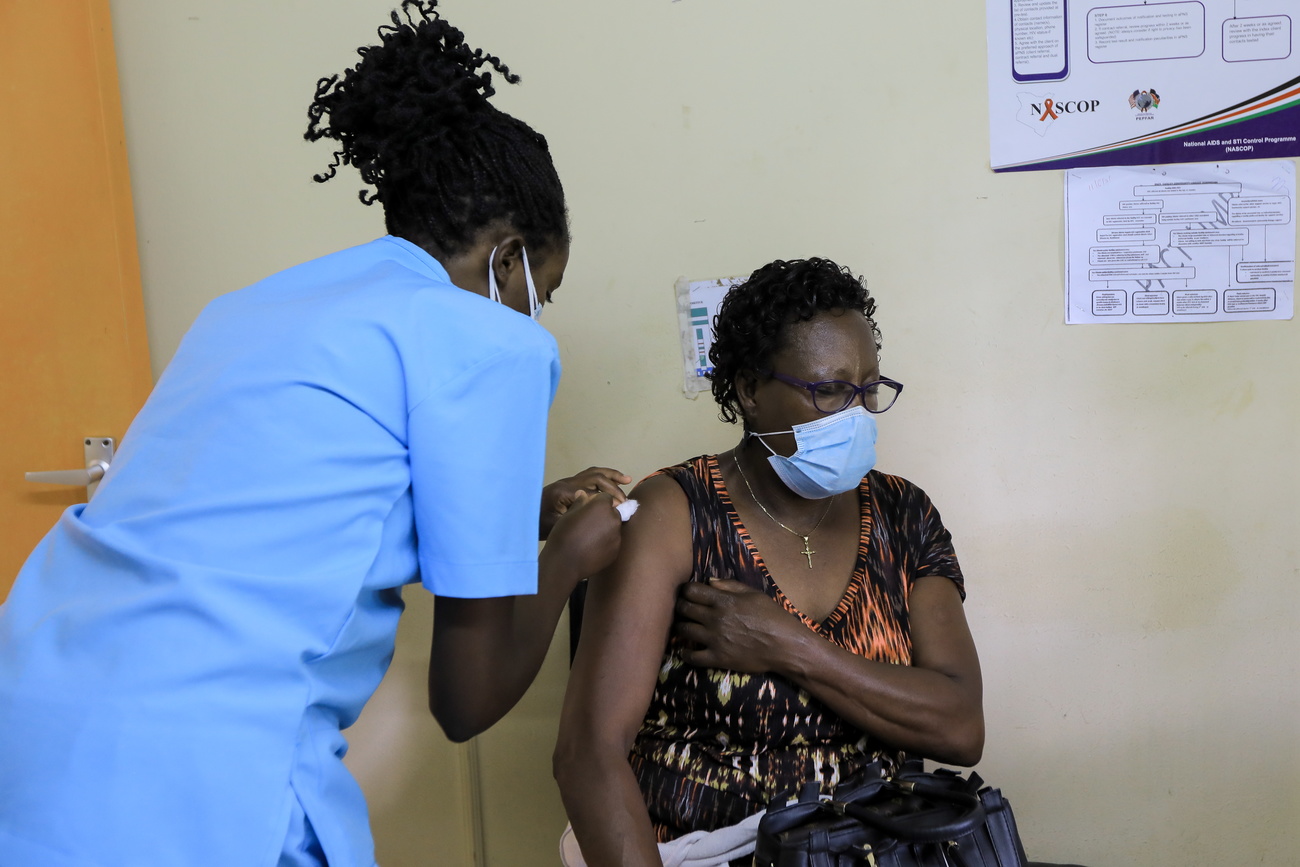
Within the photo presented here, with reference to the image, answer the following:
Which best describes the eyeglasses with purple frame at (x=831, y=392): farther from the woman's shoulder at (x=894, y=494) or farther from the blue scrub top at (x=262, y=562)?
the blue scrub top at (x=262, y=562)

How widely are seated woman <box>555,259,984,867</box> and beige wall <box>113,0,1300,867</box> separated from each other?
1.28ft

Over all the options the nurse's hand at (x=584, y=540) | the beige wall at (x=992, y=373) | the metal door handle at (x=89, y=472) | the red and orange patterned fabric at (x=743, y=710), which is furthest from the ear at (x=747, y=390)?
the metal door handle at (x=89, y=472)

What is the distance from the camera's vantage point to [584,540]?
4.00 ft

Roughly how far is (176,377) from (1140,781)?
213 cm

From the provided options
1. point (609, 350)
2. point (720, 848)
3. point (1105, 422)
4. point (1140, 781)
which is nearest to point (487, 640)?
point (720, 848)

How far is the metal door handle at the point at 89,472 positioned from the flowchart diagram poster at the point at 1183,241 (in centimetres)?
214

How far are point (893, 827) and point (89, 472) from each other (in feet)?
5.82

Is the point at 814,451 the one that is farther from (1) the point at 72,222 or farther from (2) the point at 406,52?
(1) the point at 72,222

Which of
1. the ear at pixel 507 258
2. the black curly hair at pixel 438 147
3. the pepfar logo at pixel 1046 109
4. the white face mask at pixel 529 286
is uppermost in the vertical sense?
the pepfar logo at pixel 1046 109

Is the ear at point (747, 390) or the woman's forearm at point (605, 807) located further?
the ear at point (747, 390)

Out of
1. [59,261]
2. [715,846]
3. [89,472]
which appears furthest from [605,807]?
[59,261]

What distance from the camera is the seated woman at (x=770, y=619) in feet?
4.99

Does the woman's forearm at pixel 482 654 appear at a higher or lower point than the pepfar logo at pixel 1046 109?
lower

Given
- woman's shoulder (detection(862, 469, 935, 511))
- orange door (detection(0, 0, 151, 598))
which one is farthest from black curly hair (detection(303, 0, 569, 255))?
orange door (detection(0, 0, 151, 598))
